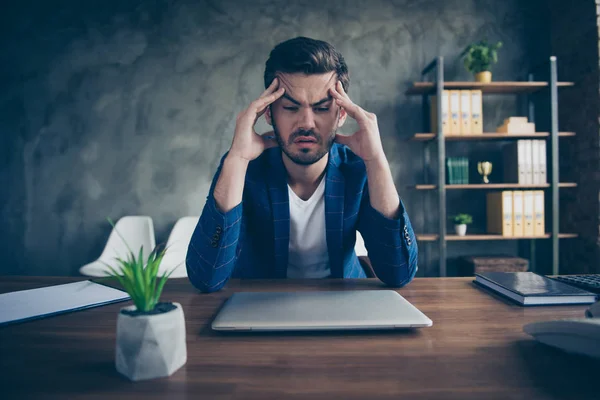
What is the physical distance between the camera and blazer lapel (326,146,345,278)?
1.32 m

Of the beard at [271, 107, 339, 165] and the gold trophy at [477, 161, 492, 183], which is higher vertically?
the gold trophy at [477, 161, 492, 183]

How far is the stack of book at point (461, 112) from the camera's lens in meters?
2.96

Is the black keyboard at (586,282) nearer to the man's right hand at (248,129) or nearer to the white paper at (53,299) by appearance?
the man's right hand at (248,129)

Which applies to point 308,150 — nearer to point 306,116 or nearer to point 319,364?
point 306,116

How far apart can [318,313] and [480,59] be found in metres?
3.04

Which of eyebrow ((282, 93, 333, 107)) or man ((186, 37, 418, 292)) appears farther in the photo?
eyebrow ((282, 93, 333, 107))

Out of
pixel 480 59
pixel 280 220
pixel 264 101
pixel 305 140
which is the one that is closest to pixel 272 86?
pixel 264 101

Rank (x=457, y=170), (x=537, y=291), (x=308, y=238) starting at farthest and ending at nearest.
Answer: (x=457, y=170)
(x=308, y=238)
(x=537, y=291)

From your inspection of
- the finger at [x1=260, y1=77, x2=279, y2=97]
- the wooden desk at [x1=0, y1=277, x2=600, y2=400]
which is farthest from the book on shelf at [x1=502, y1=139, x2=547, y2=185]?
the wooden desk at [x1=0, y1=277, x2=600, y2=400]

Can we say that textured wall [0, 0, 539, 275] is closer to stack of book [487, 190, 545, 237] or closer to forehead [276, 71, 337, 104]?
stack of book [487, 190, 545, 237]

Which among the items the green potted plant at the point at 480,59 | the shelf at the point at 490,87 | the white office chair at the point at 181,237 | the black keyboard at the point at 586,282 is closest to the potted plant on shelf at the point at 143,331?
the black keyboard at the point at 586,282

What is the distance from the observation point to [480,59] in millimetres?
3039

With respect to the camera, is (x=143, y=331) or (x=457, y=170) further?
(x=457, y=170)

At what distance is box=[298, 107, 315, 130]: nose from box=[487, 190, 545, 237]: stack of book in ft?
7.59
